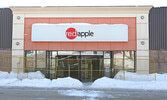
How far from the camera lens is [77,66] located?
14.7 meters

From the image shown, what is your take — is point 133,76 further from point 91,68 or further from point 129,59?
point 91,68

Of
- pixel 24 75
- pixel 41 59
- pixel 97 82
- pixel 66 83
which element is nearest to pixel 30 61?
pixel 41 59

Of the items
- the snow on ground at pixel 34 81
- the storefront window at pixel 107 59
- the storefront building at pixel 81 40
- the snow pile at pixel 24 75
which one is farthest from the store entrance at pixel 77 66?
the snow on ground at pixel 34 81

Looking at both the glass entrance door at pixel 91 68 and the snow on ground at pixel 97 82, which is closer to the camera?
the snow on ground at pixel 97 82

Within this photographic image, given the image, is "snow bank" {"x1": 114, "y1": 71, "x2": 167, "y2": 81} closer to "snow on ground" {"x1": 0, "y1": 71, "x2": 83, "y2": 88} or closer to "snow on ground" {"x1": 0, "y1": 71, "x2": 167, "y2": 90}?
"snow on ground" {"x1": 0, "y1": 71, "x2": 167, "y2": 90}

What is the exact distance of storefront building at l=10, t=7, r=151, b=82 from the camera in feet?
45.6

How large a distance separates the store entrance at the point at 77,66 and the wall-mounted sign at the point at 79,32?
1.73m

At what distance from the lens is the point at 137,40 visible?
14.1 metres

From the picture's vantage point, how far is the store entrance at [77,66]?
14641mm

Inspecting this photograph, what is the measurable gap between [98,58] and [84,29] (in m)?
3.01

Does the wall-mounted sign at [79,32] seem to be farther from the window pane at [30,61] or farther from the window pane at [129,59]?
the window pane at [30,61]

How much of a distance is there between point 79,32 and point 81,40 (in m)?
0.73

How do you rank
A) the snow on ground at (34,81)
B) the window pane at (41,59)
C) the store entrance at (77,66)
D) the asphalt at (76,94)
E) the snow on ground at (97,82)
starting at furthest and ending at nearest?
the store entrance at (77,66) < the window pane at (41,59) < the snow on ground at (34,81) < the snow on ground at (97,82) < the asphalt at (76,94)

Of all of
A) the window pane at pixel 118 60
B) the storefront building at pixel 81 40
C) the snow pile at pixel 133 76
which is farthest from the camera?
the window pane at pixel 118 60
